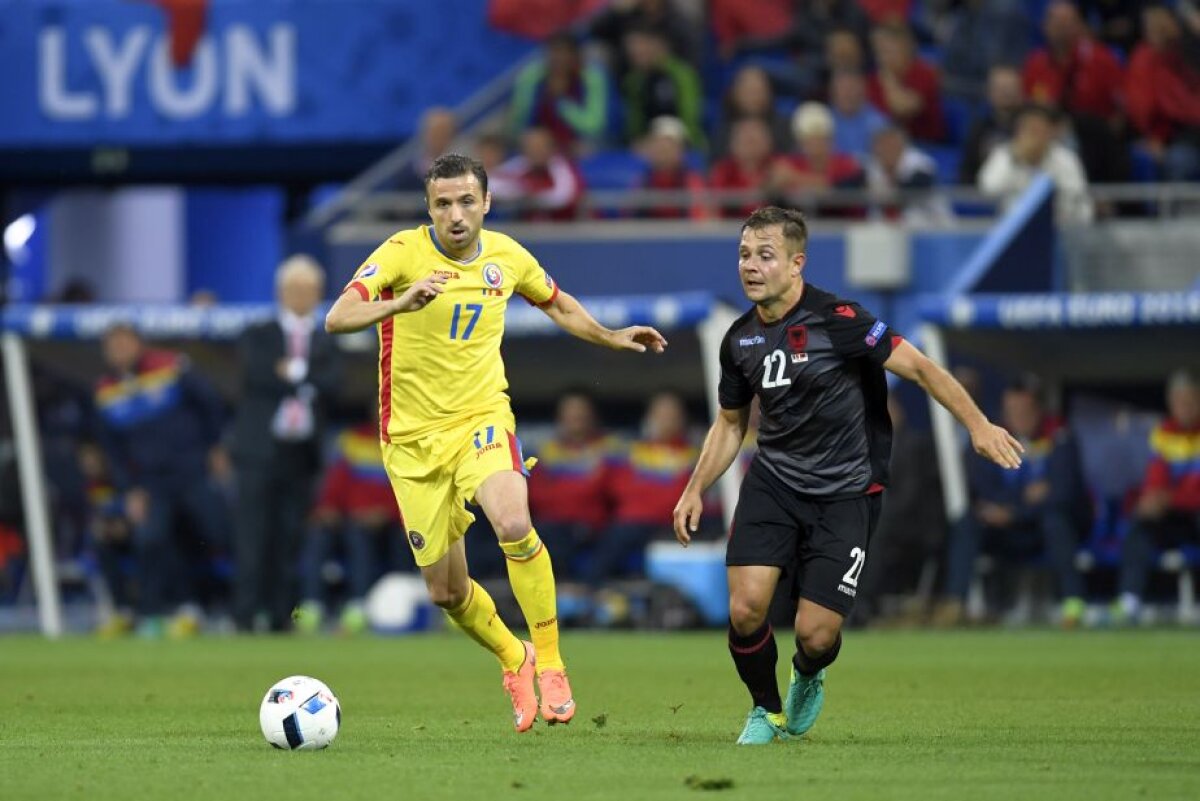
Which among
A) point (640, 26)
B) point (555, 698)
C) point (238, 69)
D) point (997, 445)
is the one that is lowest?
point (555, 698)

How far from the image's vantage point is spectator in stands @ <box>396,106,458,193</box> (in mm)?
19688

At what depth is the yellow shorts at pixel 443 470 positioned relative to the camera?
29.9 ft

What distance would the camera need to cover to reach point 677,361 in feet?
63.1

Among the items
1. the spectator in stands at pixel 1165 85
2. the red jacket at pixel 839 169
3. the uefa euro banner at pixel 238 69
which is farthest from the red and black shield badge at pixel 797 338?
the uefa euro banner at pixel 238 69

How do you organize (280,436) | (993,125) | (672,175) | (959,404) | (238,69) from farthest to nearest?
(238,69) → (993,125) → (672,175) → (280,436) → (959,404)

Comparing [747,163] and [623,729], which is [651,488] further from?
[623,729]

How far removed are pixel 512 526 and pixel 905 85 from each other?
12248 millimetres

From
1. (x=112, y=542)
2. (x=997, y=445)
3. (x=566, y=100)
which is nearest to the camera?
(x=997, y=445)

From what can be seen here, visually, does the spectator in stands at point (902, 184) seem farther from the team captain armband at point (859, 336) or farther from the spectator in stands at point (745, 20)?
the team captain armband at point (859, 336)

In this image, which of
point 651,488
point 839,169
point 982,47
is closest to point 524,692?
point 651,488

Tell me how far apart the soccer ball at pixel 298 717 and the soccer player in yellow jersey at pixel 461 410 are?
3.57 ft

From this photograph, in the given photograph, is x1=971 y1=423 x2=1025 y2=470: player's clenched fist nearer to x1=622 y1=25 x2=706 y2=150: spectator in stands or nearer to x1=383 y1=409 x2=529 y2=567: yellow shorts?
x1=383 y1=409 x2=529 y2=567: yellow shorts

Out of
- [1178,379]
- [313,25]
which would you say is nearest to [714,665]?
[1178,379]

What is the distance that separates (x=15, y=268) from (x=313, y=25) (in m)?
7.25
